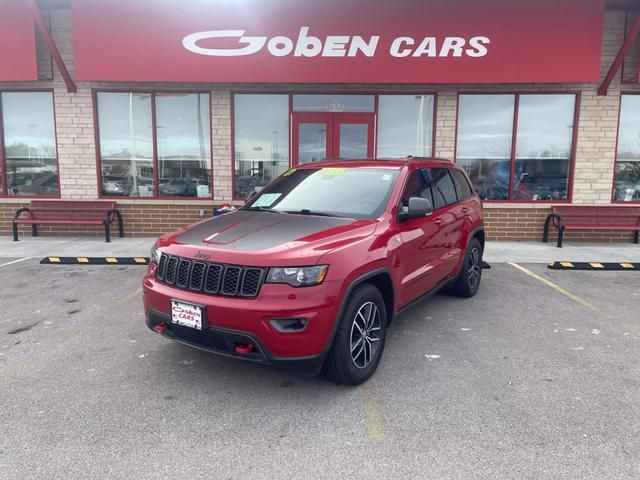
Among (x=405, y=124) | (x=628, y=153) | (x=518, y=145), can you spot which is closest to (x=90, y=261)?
(x=405, y=124)

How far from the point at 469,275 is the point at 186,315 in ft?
12.8

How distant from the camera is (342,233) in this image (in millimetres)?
3533

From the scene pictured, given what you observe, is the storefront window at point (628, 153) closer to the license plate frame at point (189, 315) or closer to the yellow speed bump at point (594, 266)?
the yellow speed bump at point (594, 266)

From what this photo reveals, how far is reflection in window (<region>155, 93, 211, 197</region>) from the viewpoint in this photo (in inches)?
416

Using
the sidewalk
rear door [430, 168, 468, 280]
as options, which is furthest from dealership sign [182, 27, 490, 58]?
rear door [430, 168, 468, 280]

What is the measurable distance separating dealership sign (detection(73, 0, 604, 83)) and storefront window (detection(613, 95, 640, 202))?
5.92 ft

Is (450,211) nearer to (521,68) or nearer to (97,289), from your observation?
(97,289)

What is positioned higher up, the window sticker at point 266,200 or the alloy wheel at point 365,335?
the window sticker at point 266,200

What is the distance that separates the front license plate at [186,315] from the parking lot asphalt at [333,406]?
0.56 m

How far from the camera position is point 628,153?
411 inches

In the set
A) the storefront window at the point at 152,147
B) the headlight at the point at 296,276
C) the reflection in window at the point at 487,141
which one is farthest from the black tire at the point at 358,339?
the storefront window at the point at 152,147

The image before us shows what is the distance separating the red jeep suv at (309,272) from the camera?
3109mm

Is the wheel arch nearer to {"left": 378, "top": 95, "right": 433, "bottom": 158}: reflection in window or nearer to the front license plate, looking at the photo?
the front license plate

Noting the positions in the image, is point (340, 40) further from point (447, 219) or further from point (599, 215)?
point (599, 215)
